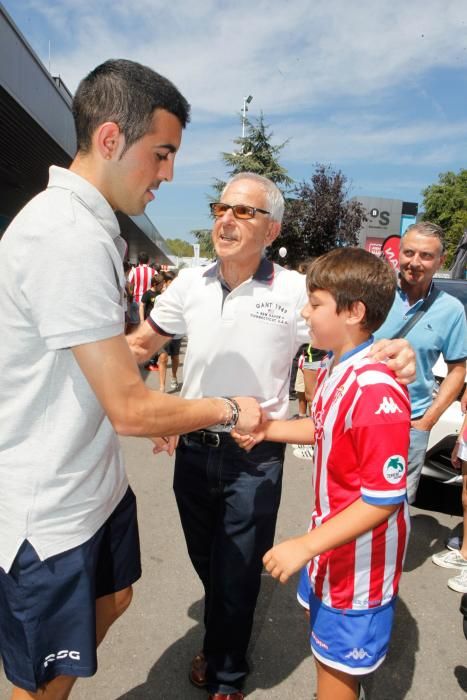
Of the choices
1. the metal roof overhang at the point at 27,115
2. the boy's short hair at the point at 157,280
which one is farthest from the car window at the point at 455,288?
the metal roof overhang at the point at 27,115

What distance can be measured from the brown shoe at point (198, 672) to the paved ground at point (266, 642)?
0.04m

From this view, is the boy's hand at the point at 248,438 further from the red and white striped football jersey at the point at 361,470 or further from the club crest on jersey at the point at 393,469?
the club crest on jersey at the point at 393,469

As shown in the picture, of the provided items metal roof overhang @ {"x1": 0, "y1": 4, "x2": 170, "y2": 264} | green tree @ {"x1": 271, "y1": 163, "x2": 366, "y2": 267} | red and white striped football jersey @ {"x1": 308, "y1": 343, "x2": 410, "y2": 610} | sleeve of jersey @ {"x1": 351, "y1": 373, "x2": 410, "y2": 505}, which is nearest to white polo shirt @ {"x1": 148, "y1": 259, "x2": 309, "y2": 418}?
red and white striped football jersey @ {"x1": 308, "y1": 343, "x2": 410, "y2": 610}

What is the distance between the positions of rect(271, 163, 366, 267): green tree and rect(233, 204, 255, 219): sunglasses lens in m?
16.6

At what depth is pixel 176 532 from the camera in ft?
11.7

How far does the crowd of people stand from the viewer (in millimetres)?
1234

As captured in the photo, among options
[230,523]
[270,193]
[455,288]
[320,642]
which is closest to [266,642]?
[230,523]

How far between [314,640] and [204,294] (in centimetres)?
134

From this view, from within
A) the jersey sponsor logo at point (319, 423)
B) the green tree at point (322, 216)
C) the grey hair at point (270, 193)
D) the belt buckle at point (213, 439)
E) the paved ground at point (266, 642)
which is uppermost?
the green tree at point (322, 216)

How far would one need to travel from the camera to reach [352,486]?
1.50 metres

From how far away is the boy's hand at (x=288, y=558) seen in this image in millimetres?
1365

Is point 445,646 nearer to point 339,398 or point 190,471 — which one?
point 190,471

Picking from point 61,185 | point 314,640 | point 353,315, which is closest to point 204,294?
point 353,315

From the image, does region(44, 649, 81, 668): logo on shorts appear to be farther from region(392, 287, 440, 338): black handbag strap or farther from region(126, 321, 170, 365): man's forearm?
region(392, 287, 440, 338): black handbag strap
